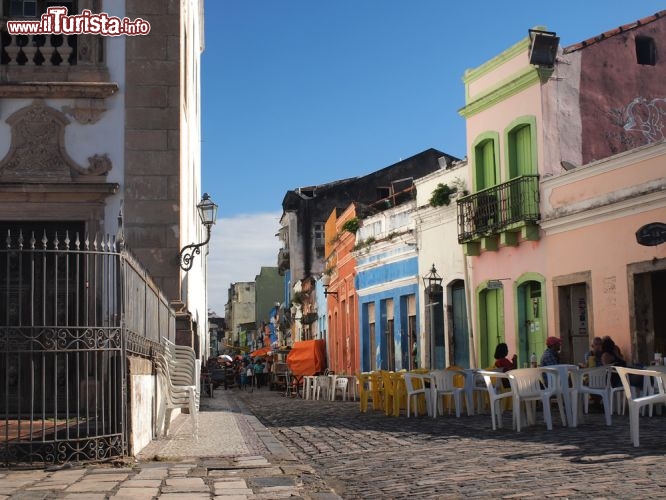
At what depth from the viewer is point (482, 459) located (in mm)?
9773

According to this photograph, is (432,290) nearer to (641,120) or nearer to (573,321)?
(573,321)

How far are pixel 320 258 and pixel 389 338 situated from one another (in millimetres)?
22584

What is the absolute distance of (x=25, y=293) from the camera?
16.1m

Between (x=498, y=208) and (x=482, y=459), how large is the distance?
1337 cm

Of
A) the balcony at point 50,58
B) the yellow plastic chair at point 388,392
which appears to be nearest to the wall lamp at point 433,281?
the yellow plastic chair at point 388,392

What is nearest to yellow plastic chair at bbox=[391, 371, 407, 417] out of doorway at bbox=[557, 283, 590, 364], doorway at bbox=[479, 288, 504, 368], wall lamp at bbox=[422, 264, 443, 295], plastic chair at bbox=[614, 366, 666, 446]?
doorway at bbox=[557, 283, 590, 364]

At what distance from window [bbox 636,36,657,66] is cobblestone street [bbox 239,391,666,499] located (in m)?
10.1

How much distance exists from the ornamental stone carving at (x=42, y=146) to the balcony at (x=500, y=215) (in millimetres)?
8894

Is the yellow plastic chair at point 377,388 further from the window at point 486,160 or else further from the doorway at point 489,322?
the window at point 486,160

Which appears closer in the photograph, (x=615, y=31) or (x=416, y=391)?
(x=416, y=391)

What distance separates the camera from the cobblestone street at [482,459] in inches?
303

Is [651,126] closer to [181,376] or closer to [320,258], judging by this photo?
[181,376]

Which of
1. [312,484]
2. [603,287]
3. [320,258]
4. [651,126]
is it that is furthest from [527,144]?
[320,258]

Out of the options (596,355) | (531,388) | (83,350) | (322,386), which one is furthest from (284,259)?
(83,350)
